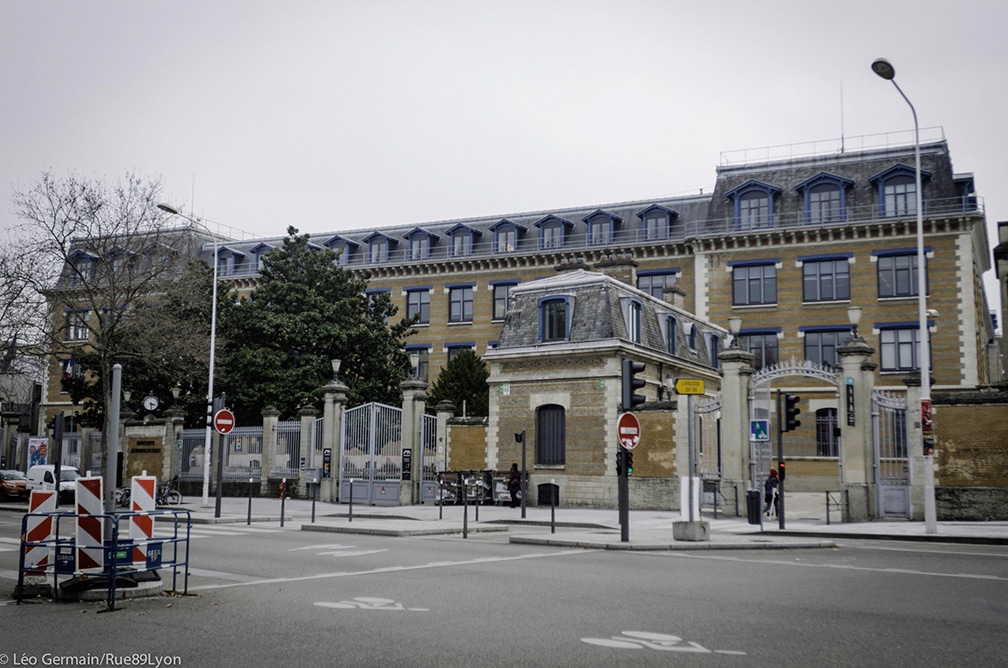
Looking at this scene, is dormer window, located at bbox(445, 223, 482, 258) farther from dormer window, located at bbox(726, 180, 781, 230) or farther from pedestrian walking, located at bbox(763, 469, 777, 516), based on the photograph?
pedestrian walking, located at bbox(763, 469, 777, 516)

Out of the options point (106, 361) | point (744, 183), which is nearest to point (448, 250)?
point (744, 183)

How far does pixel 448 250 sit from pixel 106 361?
82.6 feet

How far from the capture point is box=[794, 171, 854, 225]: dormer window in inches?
1732

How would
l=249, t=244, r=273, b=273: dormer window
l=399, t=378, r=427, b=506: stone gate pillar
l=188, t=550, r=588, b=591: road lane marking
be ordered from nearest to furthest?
l=188, t=550, r=588, b=591: road lane marking < l=399, t=378, r=427, b=506: stone gate pillar < l=249, t=244, r=273, b=273: dormer window

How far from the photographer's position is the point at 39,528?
A: 1061 centimetres

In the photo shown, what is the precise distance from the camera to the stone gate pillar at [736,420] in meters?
25.8

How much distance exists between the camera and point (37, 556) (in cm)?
1057

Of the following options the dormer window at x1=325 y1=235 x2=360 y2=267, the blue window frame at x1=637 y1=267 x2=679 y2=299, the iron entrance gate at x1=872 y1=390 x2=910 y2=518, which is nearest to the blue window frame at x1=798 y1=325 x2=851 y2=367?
the blue window frame at x1=637 y1=267 x2=679 y2=299

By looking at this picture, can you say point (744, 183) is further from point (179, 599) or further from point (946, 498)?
point (179, 599)

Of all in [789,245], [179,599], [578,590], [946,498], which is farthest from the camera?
[789,245]

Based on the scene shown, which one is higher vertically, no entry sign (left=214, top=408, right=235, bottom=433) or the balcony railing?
the balcony railing

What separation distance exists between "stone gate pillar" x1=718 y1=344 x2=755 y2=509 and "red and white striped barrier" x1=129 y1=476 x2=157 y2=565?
18491 millimetres

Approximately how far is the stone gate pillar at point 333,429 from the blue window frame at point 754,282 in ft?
71.4

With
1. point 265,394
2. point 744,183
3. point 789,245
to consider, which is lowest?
point 265,394
